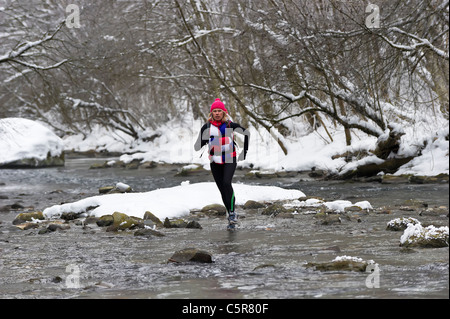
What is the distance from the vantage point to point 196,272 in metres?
6.61

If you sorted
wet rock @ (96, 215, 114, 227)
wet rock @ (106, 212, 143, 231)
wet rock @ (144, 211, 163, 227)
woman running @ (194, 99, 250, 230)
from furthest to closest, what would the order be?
wet rock @ (96, 215, 114, 227), wet rock @ (144, 211, 163, 227), wet rock @ (106, 212, 143, 231), woman running @ (194, 99, 250, 230)

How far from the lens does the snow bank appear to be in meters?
12.0

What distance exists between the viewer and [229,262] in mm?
7160

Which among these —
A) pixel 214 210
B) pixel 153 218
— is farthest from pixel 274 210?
pixel 153 218

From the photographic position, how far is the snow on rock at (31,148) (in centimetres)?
3000

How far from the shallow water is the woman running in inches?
21.5

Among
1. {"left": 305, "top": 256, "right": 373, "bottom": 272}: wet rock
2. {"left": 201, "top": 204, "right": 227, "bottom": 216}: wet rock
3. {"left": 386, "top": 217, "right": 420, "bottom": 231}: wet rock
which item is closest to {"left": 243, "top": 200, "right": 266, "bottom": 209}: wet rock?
{"left": 201, "top": 204, "right": 227, "bottom": 216}: wet rock

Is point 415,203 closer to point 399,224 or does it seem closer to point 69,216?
point 399,224

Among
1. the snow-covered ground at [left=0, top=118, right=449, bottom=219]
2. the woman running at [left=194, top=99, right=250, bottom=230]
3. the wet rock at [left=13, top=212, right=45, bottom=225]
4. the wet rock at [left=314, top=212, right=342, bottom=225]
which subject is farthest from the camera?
the snow-covered ground at [left=0, top=118, right=449, bottom=219]

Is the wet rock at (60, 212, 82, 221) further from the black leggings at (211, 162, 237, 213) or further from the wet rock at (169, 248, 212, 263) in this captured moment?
the wet rock at (169, 248, 212, 263)

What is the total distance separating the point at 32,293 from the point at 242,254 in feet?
8.07

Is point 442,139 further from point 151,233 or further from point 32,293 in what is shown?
point 32,293

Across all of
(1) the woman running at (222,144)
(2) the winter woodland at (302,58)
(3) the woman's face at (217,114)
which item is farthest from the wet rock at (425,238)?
(2) the winter woodland at (302,58)
